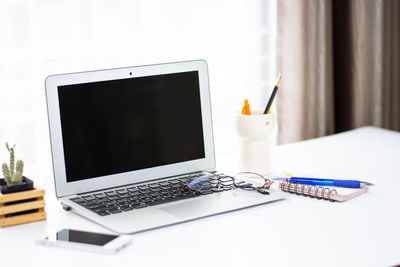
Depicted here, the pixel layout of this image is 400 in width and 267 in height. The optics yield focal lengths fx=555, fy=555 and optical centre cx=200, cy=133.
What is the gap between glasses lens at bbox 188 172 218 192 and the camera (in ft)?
4.12

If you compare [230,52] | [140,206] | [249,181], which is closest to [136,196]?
[140,206]

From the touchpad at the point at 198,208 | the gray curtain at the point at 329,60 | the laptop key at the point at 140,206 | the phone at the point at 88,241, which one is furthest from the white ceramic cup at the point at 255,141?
the gray curtain at the point at 329,60

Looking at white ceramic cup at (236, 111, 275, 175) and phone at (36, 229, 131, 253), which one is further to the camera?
white ceramic cup at (236, 111, 275, 175)

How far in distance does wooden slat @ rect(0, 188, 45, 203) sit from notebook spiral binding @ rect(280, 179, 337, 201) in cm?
55

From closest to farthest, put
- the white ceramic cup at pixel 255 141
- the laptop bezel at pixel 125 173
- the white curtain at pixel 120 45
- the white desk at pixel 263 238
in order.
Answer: the white desk at pixel 263 238, the laptop bezel at pixel 125 173, the white ceramic cup at pixel 255 141, the white curtain at pixel 120 45

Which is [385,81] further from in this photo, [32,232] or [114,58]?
[32,232]

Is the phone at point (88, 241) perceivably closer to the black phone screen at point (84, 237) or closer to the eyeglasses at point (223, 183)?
the black phone screen at point (84, 237)

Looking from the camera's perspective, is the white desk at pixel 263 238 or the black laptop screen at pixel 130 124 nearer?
the white desk at pixel 263 238

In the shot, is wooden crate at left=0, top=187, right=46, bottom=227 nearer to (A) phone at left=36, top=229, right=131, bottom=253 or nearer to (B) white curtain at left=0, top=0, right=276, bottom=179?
(A) phone at left=36, top=229, right=131, bottom=253

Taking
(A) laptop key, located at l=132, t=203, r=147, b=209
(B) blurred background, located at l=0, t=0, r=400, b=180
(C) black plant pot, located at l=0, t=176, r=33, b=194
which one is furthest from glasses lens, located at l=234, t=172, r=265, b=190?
(B) blurred background, located at l=0, t=0, r=400, b=180

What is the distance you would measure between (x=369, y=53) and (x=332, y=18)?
237 mm

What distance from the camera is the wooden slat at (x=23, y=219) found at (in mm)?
1100

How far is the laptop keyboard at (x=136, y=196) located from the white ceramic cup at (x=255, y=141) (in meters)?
0.11

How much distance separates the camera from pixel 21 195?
3.61 ft
